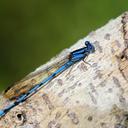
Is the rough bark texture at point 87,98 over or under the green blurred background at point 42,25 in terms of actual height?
under

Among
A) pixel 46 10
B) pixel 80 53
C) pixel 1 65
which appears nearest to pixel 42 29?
pixel 46 10

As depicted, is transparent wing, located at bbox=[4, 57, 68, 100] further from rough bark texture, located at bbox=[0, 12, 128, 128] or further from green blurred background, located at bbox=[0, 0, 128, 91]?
green blurred background, located at bbox=[0, 0, 128, 91]

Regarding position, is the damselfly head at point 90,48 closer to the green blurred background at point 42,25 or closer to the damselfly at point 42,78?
the damselfly at point 42,78

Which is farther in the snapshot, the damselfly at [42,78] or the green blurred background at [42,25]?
the green blurred background at [42,25]

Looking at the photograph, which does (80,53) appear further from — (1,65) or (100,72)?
(1,65)

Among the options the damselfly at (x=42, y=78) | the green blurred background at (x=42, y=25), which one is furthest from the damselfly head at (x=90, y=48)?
the green blurred background at (x=42, y=25)

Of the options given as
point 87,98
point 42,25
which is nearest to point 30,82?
point 87,98
